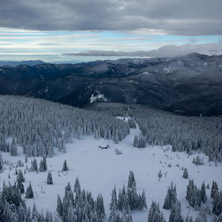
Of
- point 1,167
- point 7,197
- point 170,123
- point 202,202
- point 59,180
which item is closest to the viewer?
point 7,197

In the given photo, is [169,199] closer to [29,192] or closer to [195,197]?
[195,197]

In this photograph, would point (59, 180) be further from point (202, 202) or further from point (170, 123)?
point (170, 123)

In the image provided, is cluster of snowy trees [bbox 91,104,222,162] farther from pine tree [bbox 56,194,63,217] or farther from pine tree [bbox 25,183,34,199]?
pine tree [bbox 25,183,34,199]

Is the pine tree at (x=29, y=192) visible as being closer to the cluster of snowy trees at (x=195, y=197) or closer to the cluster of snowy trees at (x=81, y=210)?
the cluster of snowy trees at (x=81, y=210)

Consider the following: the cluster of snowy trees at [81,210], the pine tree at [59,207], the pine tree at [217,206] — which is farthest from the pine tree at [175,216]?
the pine tree at [59,207]

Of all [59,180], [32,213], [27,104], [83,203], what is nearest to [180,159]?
[59,180]
